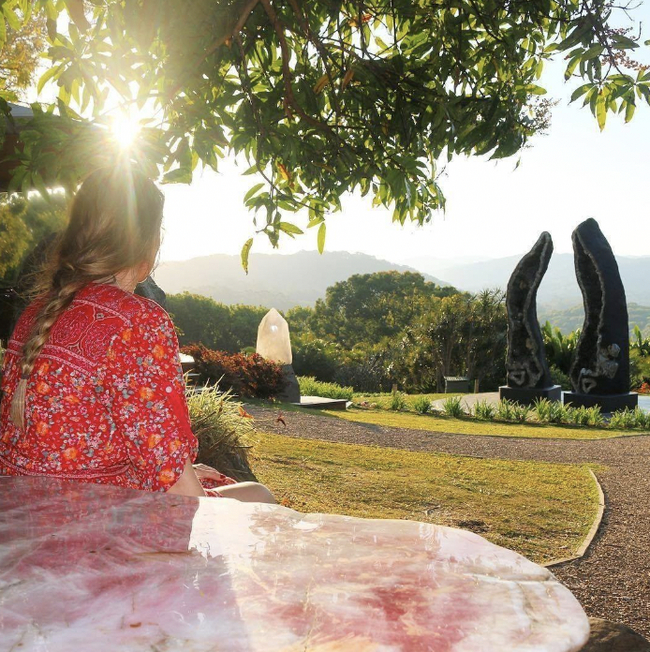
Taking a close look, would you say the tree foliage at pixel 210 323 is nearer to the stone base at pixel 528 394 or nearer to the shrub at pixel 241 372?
the shrub at pixel 241 372

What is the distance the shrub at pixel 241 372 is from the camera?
1320 centimetres

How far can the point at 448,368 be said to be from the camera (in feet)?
69.9

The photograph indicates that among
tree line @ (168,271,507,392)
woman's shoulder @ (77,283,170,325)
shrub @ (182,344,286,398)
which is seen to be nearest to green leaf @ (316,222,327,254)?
woman's shoulder @ (77,283,170,325)

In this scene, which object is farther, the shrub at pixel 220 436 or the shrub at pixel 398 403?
the shrub at pixel 398 403

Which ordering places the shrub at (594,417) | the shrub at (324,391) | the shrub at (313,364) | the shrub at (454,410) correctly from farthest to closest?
1. the shrub at (313,364)
2. the shrub at (324,391)
3. the shrub at (454,410)
4. the shrub at (594,417)

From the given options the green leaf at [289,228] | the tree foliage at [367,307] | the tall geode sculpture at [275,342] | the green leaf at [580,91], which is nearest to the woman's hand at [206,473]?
the green leaf at [289,228]

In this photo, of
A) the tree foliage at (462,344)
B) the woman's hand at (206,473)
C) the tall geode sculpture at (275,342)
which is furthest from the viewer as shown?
the tree foliage at (462,344)

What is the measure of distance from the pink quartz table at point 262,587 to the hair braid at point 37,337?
433 mm

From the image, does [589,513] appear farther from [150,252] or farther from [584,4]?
[150,252]

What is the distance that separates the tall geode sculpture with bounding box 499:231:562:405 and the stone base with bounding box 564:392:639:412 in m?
0.71

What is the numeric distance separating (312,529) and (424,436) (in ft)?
29.5

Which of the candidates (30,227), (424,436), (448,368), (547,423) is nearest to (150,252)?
(30,227)

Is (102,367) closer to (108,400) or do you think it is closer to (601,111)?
(108,400)

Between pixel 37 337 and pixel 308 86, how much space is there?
81.9 inches
